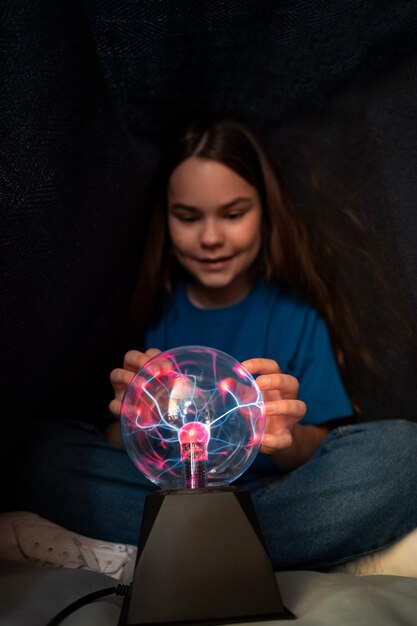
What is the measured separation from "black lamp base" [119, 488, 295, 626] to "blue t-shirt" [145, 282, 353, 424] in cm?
74

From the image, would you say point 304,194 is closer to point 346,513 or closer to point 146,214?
point 146,214

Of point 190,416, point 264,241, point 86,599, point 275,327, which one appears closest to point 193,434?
point 190,416

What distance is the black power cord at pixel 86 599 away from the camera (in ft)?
2.90

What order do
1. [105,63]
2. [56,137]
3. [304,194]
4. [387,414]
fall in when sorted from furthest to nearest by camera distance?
1. [304,194]
2. [387,414]
3. [105,63]
4. [56,137]

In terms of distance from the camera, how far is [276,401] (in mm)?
1125

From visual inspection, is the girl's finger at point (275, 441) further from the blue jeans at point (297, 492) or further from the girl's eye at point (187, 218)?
the girl's eye at point (187, 218)

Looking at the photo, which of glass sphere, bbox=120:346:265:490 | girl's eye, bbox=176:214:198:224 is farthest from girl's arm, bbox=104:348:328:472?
girl's eye, bbox=176:214:198:224

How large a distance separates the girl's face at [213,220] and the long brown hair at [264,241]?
38mm

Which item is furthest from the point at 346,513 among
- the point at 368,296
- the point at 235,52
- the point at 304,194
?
the point at 235,52

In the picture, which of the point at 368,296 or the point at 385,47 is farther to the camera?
the point at 368,296

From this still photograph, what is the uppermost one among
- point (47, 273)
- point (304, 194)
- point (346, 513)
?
point (304, 194)

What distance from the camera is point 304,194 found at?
5.41ft

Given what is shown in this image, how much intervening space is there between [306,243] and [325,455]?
594 mm

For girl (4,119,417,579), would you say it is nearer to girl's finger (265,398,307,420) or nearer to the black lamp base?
girl's finger (265,398,307,420)
